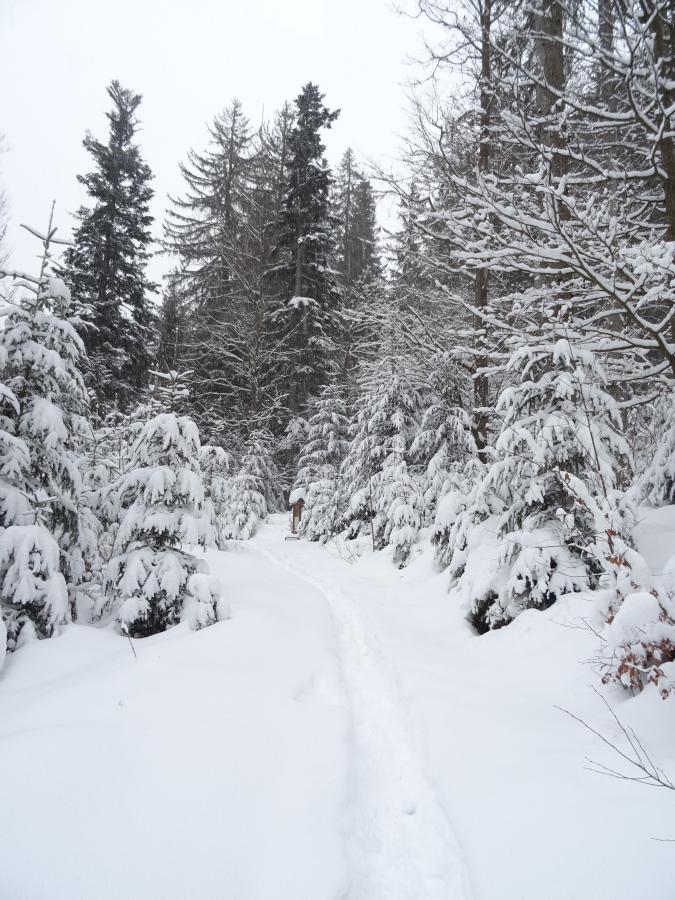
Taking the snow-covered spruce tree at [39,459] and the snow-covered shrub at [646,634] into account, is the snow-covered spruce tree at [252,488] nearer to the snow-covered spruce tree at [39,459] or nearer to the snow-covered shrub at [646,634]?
the snow-covered spruce tree at [39,459]

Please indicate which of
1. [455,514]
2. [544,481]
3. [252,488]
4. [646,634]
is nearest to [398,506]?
[455,514]

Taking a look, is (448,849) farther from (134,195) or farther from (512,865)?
(134,195)

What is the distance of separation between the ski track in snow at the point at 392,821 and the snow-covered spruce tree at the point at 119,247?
1636 cm

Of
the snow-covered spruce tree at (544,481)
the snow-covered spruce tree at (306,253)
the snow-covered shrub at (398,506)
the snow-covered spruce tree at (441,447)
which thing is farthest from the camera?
the snow-covered spruce tree at (306,253)

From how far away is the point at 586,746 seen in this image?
2.77 m

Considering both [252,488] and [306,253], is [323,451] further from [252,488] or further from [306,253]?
[306,253]

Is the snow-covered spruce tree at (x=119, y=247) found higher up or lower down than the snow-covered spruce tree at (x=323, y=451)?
higher up

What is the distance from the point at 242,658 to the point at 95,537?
2792mm

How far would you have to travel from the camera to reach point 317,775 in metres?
2.78

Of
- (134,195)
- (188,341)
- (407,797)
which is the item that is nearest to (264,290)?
(188,341)

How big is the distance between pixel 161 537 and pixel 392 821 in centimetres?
407

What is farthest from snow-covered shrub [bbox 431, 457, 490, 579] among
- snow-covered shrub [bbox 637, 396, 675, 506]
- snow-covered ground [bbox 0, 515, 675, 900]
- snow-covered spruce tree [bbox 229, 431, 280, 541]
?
snow-covered spruce tree [bbox 229, 431, 280, 541]

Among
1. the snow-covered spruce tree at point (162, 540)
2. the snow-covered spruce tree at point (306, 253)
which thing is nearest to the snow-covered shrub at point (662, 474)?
the snow-covered spruce tree at point (162, 540)

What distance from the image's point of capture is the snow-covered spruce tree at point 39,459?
432 centimetres
